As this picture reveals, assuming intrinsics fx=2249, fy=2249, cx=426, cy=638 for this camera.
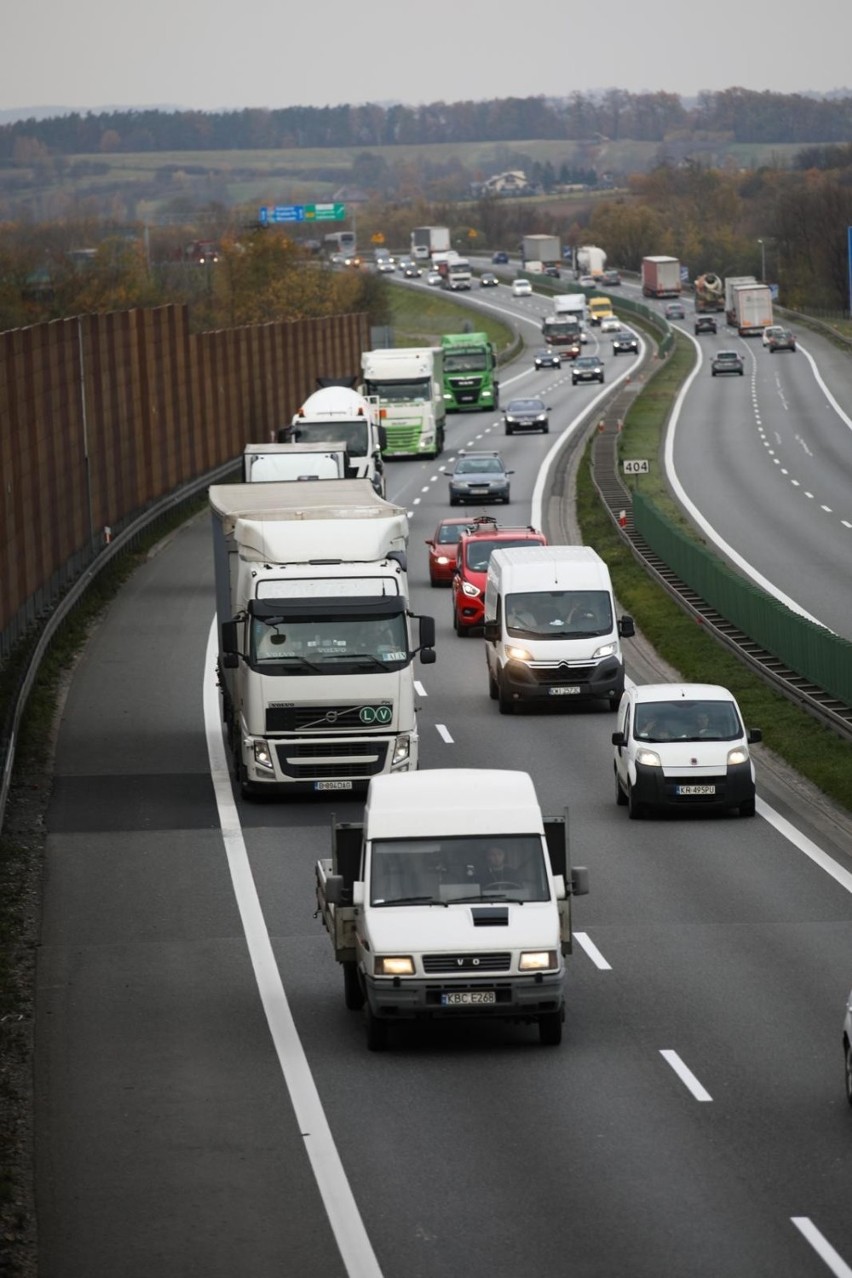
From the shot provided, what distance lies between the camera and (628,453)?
87.7 metres

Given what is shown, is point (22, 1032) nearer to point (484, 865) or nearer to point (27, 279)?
point (484, 865)

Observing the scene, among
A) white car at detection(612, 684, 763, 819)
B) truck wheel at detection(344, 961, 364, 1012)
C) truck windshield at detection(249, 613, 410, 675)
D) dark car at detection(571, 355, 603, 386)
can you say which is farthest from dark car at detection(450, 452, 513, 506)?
dark car at detection(571, 355, 603, 386)

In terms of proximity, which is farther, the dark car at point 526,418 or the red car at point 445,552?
the dark car at point 526,418

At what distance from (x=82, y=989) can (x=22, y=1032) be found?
173cm

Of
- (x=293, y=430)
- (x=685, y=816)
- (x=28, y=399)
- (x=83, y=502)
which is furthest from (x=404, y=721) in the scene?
(x=293, y=430)

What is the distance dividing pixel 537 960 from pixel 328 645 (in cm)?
1265

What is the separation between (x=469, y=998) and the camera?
1867 cm

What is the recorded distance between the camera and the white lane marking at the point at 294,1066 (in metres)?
14.8

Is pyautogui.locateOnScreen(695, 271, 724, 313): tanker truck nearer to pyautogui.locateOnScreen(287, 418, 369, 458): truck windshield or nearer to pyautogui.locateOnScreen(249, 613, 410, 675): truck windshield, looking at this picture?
pyautogui.locateOnScreen(287, 418, 369, 458): truck windshield

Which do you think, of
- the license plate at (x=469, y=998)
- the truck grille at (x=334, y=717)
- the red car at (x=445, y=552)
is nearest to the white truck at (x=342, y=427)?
the red car at (x=445, y=552)

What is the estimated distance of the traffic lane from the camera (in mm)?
58812

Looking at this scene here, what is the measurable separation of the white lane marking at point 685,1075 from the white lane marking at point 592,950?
3.38 m

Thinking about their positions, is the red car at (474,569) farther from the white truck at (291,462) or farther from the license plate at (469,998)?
the license plate at (469,998)

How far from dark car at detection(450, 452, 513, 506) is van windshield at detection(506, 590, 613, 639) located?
31.3 metres
